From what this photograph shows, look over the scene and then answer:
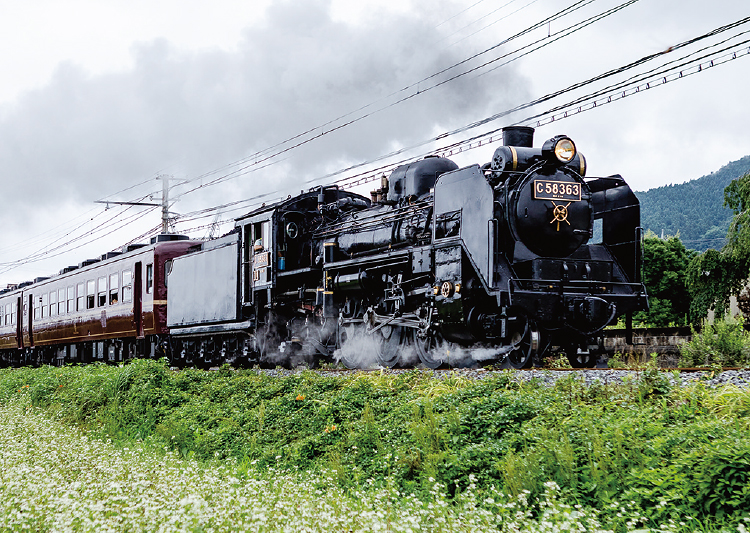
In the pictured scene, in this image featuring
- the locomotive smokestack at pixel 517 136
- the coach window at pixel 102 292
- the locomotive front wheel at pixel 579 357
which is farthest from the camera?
the coach window at pixel 102 292

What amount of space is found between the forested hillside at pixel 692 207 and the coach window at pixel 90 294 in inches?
4060

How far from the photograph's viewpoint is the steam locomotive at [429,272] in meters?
10.9

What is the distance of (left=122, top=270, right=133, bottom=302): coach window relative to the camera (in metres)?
21.8

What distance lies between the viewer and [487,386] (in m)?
7.59

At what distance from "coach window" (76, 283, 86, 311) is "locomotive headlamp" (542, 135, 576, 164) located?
1892 cm

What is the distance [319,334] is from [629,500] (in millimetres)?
10743

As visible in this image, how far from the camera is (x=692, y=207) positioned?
139500 mm

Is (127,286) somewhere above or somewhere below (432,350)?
above

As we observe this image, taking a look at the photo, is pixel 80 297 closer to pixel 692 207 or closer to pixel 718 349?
pixel 718 349

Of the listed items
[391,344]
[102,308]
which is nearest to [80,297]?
[102,308]

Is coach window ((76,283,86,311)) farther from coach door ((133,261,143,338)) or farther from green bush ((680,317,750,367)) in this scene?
green bush ((680,317,750,367))

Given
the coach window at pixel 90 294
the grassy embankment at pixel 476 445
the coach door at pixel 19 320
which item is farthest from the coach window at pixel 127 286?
the coach door at pixel 19 320

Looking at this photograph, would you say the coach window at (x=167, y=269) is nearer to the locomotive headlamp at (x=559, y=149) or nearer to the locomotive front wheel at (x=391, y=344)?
the locomotive front wheel at (x=391, y=344)

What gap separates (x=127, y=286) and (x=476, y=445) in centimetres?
1780
